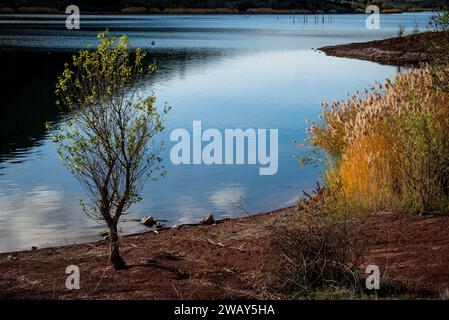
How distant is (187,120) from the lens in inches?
1259

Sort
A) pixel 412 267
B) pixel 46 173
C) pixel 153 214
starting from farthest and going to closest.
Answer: pixel 46 173 → pixel 153 214 → pixel 412 267

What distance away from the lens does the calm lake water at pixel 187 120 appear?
1625cm

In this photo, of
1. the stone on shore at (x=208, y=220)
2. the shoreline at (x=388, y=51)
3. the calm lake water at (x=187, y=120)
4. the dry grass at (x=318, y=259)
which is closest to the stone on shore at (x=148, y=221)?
the calm lake water at (x=187, y=120)

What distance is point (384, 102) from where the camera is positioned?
14.3 m

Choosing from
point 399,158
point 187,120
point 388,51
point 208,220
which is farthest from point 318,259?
point 388,51

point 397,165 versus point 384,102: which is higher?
point 384,102

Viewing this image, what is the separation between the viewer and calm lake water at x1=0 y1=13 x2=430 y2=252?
1625 cm

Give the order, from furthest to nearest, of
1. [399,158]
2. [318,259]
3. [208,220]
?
[208,220], [399,158], [318,259]

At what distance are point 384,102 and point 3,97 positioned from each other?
96.8 ft

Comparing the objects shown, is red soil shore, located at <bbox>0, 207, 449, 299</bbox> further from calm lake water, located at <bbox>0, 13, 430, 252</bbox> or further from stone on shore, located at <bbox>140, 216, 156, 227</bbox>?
calm lake water, located at <bbox>0, 13, 430, 252</bbox>

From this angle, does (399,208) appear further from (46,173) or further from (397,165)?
(46,173)

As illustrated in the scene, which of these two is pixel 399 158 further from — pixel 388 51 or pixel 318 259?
pixel 388 51

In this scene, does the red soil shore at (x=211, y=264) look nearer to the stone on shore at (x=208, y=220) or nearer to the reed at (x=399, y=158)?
the reed at (x=399, y=158)
